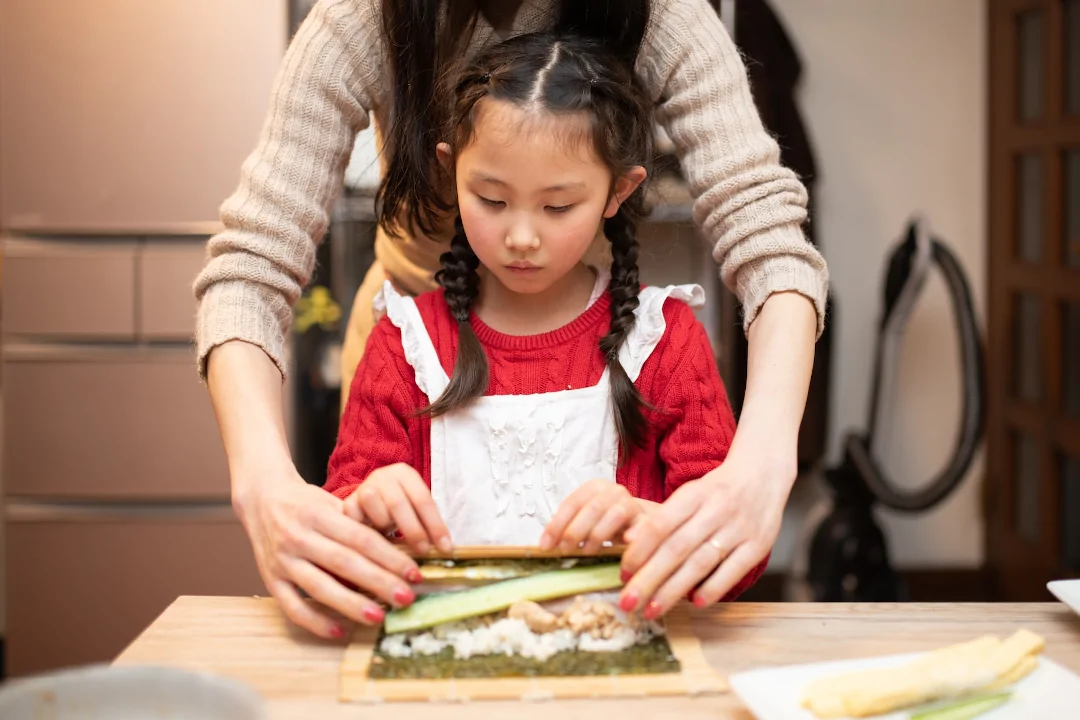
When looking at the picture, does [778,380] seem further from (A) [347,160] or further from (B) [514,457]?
(A) [347,160]

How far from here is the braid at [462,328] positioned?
1225 mm

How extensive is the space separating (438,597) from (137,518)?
6.69 feet

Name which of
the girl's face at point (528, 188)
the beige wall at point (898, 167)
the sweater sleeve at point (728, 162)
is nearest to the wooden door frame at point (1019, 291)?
the beige wall at point (898, 167)

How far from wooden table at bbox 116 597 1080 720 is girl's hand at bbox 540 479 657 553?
0.13 meters

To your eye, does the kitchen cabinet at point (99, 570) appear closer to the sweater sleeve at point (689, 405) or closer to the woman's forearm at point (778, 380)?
the sweater sleeve at point (689, 405)

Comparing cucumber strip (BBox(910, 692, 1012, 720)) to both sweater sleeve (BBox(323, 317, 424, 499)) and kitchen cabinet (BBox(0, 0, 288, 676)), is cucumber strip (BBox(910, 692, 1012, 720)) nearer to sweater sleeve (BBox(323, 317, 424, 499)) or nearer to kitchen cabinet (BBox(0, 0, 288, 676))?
sweater sleeve (BBox(323, 317, 424, 499))

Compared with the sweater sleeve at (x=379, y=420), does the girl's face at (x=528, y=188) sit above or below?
above

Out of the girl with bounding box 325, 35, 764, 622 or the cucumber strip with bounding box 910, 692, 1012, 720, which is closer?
the cucumber strip with bounding box 910, 692, 1012, 720

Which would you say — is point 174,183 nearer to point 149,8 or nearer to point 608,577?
point 149,8

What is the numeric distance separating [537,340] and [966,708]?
2.15 feet

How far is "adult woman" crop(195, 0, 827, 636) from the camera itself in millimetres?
1122

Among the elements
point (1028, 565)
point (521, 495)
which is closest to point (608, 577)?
point (521, 495)

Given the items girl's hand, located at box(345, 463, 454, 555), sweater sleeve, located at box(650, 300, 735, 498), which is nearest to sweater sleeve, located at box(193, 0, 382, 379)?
girl's hand, located at box(345, 463, 454, 555)

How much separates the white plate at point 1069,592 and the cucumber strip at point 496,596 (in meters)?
0.41
